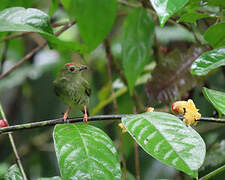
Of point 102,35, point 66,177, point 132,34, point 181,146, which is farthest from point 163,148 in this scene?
point 132,34

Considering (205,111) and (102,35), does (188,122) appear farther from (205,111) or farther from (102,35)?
(205,111)

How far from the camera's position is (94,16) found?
6.84 feet

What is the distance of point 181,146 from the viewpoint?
3.73ft

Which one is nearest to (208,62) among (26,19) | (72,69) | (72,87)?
(26,19)

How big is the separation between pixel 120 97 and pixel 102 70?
67 cm

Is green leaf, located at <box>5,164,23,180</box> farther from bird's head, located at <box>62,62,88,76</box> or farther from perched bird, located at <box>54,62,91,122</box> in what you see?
bird's head, located at <box>62,62,88,76</box>

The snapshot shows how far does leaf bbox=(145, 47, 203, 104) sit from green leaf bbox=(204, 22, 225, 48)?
0.68 m

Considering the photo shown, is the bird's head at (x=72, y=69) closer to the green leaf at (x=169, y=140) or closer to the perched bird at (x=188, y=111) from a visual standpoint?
the perched bird at (x=188, y=111)

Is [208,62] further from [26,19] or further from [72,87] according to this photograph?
[72,87]

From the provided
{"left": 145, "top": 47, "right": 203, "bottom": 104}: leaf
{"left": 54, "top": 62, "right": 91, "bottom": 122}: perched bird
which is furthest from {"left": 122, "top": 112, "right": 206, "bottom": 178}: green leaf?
{"left": 54, "top": 62, "right": 91, "bottom": 122}: perched bird

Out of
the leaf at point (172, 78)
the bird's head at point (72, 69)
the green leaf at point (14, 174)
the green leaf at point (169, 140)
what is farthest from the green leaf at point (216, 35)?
the bird's head at point (72, 69)

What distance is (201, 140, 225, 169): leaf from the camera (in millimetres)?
2348

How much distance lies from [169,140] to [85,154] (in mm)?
298

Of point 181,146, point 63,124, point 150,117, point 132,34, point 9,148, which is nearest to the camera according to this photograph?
point 181,146
